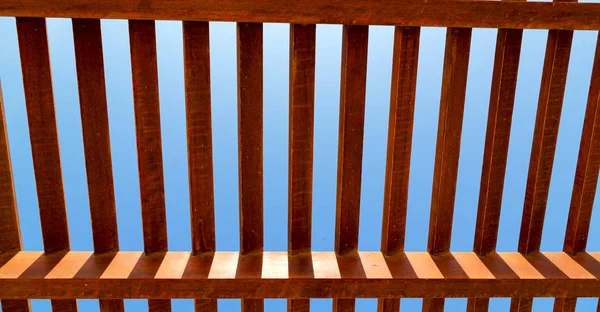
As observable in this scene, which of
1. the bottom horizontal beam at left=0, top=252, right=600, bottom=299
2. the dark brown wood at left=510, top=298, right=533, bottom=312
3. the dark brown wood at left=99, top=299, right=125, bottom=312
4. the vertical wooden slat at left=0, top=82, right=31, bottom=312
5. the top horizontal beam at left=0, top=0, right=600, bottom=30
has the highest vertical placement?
the top horizontal beam at left=0, top=0, right=600, bottom=30

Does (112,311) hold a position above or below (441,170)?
below

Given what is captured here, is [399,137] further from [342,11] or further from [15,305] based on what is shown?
[15,305]

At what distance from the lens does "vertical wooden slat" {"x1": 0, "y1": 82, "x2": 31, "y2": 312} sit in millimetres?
2727

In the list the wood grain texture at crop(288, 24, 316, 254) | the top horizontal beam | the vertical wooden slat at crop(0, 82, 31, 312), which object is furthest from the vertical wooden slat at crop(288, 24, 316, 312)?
the vertical wooden slat at crop(0, 82, 31, 312)

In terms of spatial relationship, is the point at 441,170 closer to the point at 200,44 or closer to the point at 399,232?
the point at 399,232

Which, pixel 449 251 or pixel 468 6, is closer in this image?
pixel 468 6

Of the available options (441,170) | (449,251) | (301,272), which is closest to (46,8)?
(301,272)

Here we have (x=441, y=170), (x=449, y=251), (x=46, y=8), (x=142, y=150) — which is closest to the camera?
(x=46, y=8)

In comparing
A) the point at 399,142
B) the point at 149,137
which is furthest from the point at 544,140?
the point at 149,137

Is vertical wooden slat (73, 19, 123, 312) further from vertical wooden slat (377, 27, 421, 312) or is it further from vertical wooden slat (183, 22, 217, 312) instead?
vertical wooden slat (377, 27, 421, 312)

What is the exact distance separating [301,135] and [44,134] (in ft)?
4.44

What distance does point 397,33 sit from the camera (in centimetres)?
263

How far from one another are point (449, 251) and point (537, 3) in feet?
5.03

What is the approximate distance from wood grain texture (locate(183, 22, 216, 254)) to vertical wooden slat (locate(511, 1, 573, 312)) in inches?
71.7
